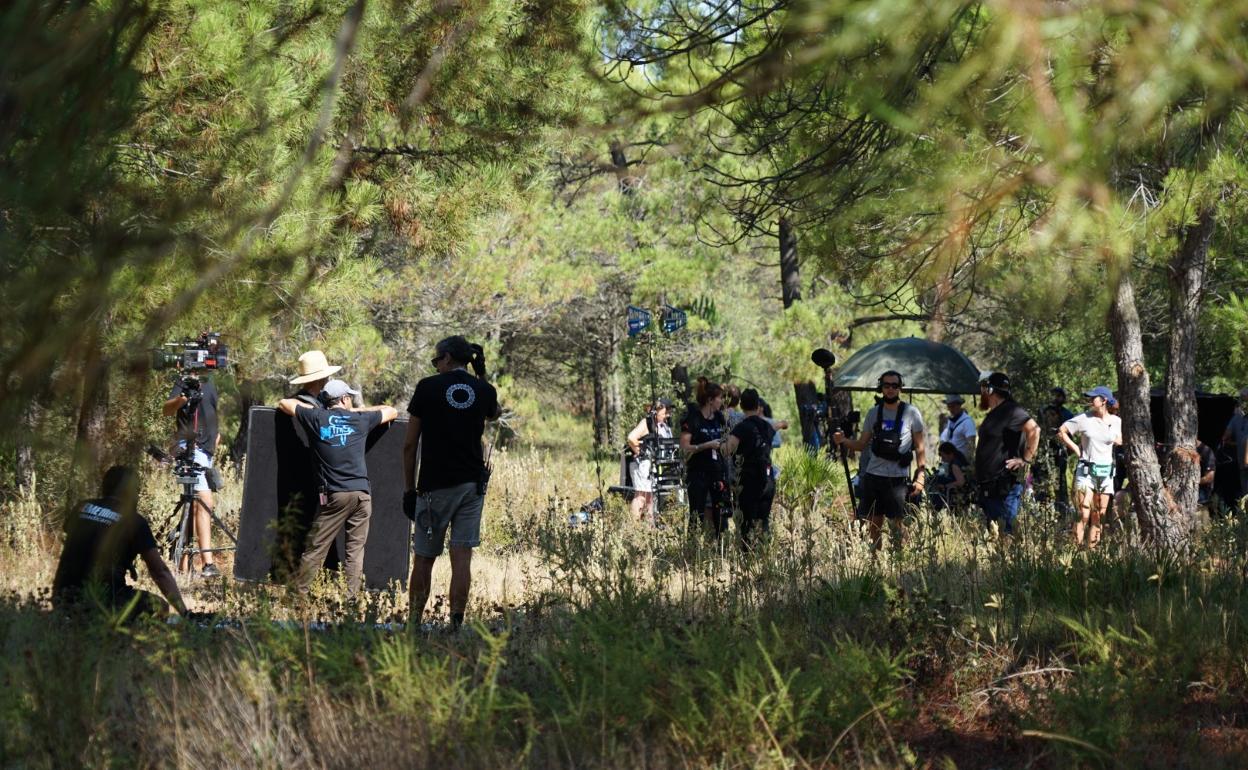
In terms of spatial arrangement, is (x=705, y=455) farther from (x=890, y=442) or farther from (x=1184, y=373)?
(x=1184, y=373)

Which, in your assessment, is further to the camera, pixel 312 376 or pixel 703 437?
pixel 703 437

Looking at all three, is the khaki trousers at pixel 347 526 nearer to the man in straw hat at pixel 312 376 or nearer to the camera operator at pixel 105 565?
the man in straw hat at pixel 312 376

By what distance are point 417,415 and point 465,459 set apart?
33 centimetres

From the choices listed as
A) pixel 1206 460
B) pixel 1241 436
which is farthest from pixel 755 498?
pixel 1206 460

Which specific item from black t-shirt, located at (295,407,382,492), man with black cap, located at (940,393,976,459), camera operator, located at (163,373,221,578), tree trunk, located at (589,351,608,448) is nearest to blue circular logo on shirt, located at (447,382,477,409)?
black t-shirt, located at (295,407,382,492)

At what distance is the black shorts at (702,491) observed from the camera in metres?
9.38

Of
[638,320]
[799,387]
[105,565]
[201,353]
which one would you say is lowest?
[105,565]

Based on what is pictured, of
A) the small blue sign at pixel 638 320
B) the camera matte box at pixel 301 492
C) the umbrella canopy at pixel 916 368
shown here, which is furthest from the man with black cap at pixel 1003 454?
the camera matte box at pixel 301 492

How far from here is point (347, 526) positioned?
7410 mm

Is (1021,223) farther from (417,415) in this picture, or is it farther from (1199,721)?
(417,415)

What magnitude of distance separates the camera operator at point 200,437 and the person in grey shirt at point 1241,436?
8.28 m

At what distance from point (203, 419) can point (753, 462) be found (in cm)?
382

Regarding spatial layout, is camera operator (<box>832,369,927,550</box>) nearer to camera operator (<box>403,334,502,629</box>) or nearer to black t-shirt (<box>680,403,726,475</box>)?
black t-shirt (<box>680,403,726,475</box>)

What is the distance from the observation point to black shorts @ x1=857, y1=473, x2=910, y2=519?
8797mm
